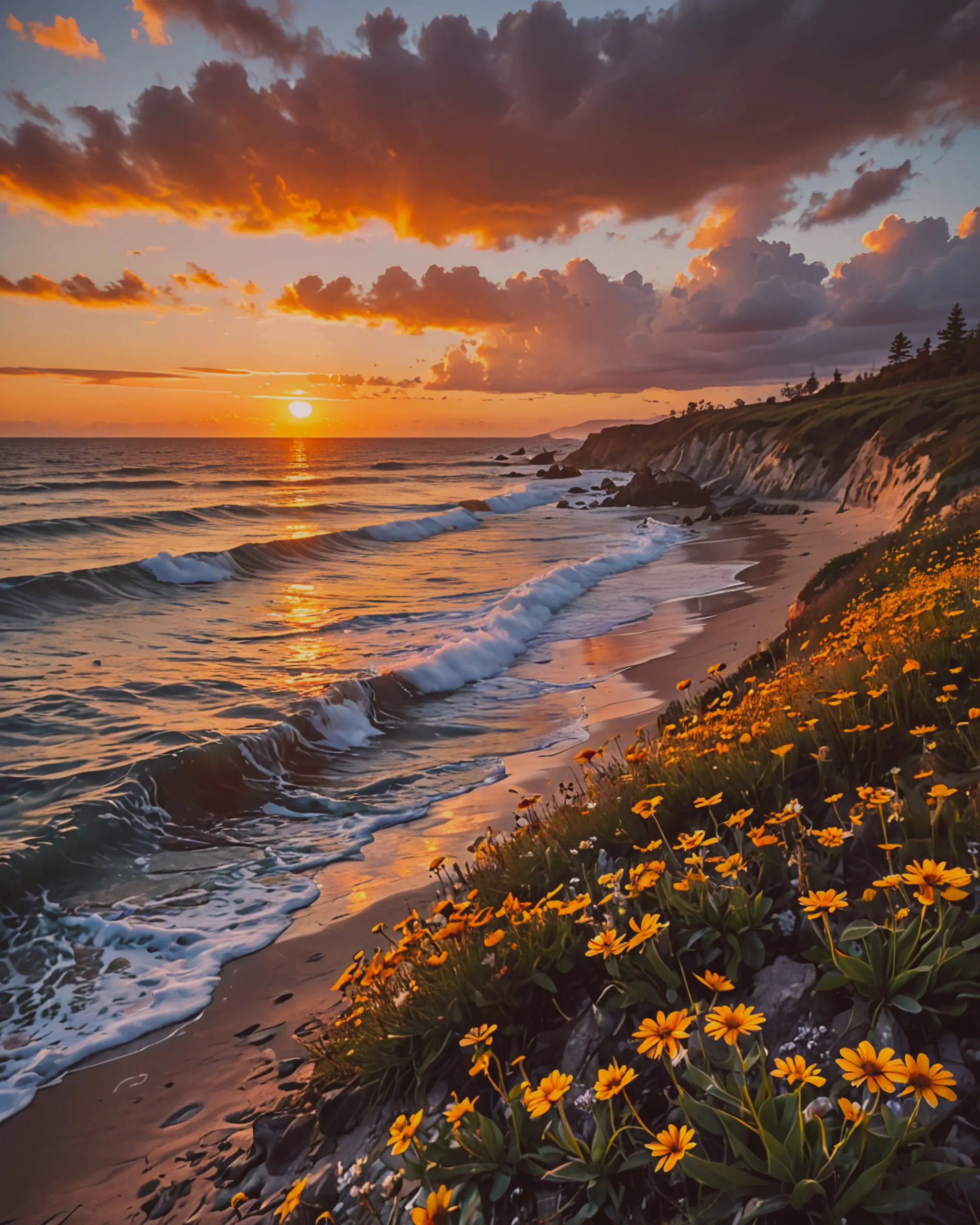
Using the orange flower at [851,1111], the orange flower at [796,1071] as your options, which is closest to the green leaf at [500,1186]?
the orange flower at [796,1071]

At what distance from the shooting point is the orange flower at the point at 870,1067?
187cm

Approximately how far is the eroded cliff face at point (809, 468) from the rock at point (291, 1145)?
28190 mm

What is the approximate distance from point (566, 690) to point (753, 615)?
5878mm

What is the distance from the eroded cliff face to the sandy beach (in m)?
24.5

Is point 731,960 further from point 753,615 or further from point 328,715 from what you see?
point 753,615

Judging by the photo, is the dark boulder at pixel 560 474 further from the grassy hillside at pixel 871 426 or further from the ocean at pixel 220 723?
the ocean at pixel 220 723

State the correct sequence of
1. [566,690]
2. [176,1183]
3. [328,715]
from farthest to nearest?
[566,690]
[328,715]
[176,1183]

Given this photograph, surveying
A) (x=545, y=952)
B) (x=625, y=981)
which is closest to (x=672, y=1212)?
(x=625, y=981)

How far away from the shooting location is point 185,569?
1033 inches

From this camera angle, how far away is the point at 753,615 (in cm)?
1673

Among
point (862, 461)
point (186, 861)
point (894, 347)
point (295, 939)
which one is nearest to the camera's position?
point (295, 939)

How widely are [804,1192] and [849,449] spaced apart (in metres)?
53.6

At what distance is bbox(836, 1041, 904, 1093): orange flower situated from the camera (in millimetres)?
1866

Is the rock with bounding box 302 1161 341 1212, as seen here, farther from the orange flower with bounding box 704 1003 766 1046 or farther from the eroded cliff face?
the eroded cliff face
